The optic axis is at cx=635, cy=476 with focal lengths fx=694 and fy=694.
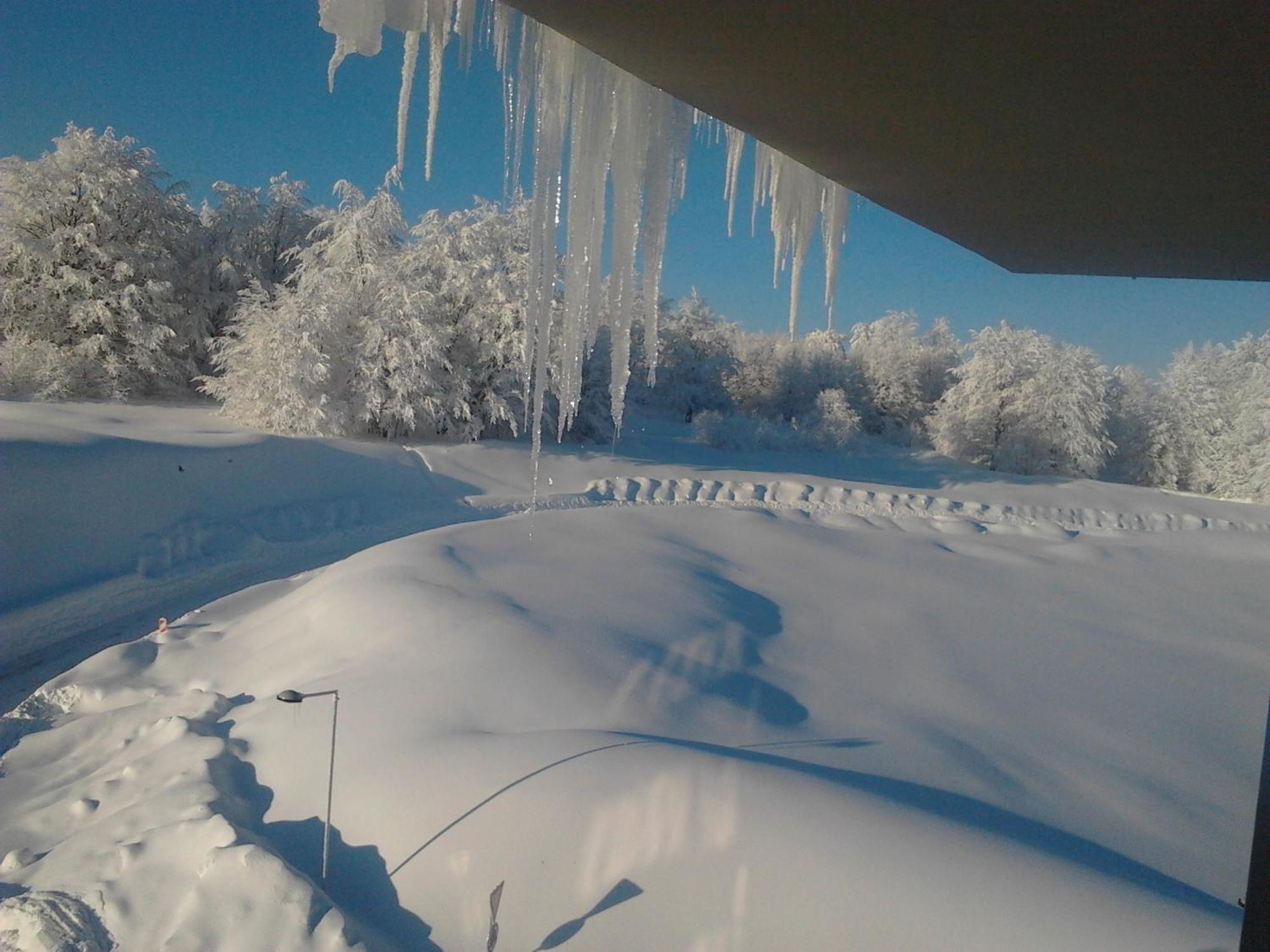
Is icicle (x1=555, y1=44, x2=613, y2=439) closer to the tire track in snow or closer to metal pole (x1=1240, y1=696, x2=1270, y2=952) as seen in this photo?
metal pole (x1=1240, y1=696, x2=1270, y2=952)

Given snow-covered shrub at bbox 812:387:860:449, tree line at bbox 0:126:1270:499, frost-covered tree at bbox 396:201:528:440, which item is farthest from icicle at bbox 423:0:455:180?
snow-covered shrub at bbox 812:387:860:449

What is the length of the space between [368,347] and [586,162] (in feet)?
A: 52.2

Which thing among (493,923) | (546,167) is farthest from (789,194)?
(493,923)

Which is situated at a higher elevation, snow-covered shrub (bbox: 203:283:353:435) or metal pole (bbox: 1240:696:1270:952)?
snow-covered shrub (bbox: 203:283:353:435)

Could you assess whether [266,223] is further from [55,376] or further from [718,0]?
[718,0]

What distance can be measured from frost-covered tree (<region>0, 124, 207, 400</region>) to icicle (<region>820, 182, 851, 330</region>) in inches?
792

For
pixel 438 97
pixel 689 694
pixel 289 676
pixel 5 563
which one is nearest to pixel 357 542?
pixel 5 563

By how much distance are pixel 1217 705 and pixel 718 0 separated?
26.6 feet

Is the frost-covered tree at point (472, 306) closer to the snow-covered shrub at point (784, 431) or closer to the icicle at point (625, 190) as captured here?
the snow-covered shrub at point (784, 431)

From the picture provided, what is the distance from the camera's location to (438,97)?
2414 mm

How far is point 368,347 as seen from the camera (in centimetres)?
1662

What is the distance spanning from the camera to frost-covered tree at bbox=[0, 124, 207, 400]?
58.8 feet

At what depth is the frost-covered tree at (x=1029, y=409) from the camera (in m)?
26.3

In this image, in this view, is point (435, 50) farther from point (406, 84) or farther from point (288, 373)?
point (288, 373)
